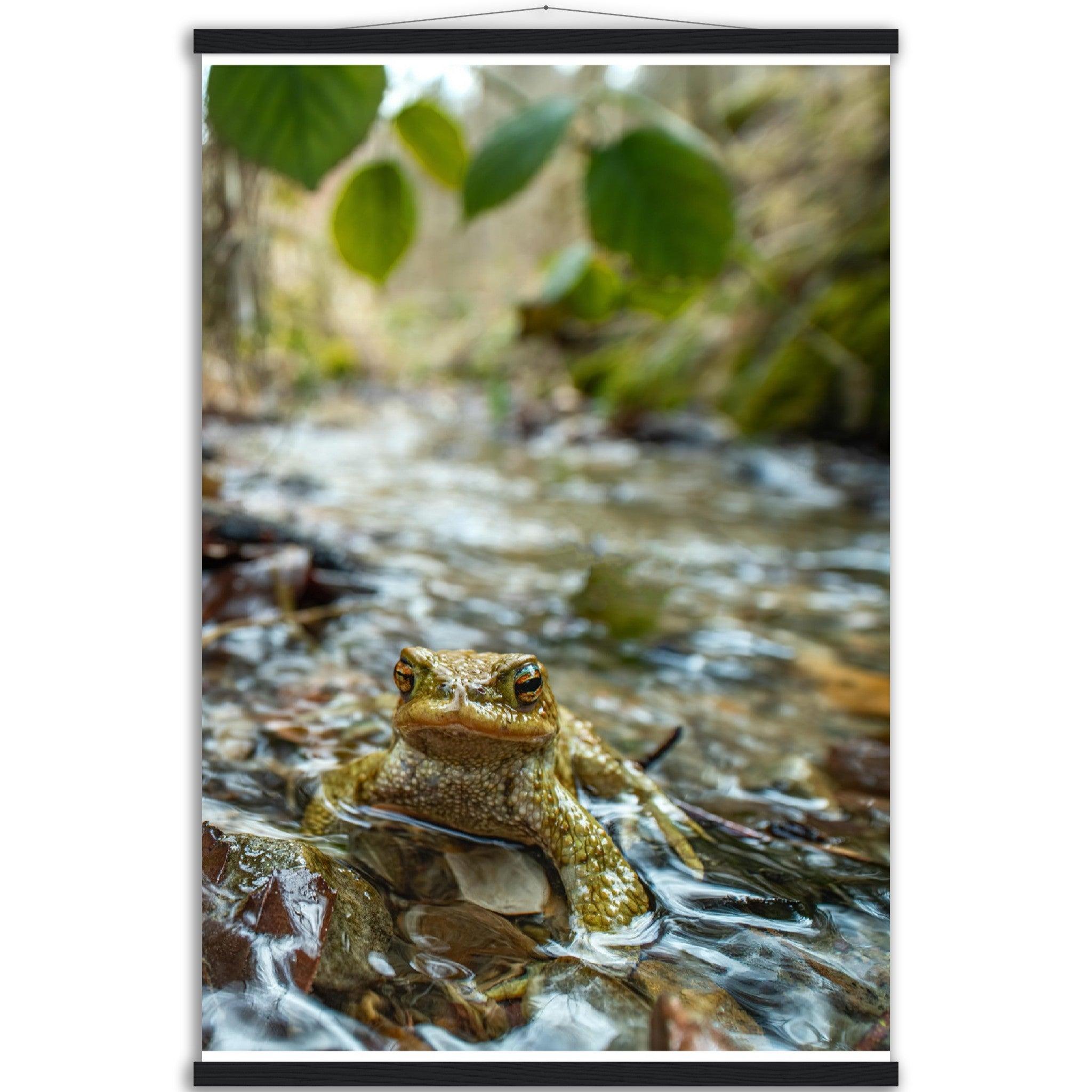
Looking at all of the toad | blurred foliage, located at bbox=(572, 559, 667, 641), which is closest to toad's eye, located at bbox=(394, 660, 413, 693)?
the toad

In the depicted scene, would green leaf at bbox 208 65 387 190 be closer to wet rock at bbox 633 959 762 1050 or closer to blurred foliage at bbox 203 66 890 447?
blurred foliage at bbox 203 66 890 447

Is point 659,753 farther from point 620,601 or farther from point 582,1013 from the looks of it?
point 620,601

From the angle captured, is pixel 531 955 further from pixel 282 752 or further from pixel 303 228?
pixel 303 228

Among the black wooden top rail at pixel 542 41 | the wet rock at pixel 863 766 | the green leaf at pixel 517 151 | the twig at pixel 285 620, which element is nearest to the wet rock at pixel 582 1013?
the wet rock at pixel 863 766

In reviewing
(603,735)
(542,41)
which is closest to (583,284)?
(542,41)

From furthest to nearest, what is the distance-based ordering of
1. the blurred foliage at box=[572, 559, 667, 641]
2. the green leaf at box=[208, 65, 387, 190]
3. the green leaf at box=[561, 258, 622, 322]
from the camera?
the blurred foliage at box=[572, 559, 667, 641], the green leaf at box=[561, 258, 622, 322], the green leaf at box=[208, 65, 387, 190]
